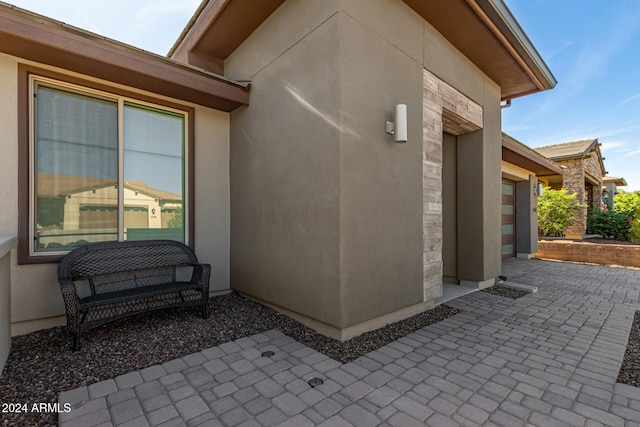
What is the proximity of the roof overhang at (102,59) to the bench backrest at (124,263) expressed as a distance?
2064 millimetres

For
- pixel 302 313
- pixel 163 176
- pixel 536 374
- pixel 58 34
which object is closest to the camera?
pixel 536 374

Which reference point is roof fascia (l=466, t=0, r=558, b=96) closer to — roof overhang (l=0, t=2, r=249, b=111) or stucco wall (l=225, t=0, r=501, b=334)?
stucco wall (l=225, t=0, r=501, b=334)

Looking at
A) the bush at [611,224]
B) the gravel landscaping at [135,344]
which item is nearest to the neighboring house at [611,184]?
the bush at [611,224]

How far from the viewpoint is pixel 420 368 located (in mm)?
2531

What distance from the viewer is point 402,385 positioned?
7.44ft

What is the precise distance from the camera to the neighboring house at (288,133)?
312 centimetres

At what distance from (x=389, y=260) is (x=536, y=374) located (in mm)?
1657

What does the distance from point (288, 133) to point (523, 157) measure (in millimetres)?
7476

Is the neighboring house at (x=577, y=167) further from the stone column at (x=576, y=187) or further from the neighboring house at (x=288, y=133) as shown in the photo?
the neighboring house at (x=288, y=133)

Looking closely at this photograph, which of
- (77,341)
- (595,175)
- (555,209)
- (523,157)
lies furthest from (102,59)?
(595,175)

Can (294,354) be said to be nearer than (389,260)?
Yes

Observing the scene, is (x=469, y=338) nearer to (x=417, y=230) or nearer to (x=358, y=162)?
(x=417, y=230)

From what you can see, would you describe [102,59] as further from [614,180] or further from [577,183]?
[614,180]

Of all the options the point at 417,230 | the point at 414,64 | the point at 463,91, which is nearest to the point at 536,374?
the point at 417,230
